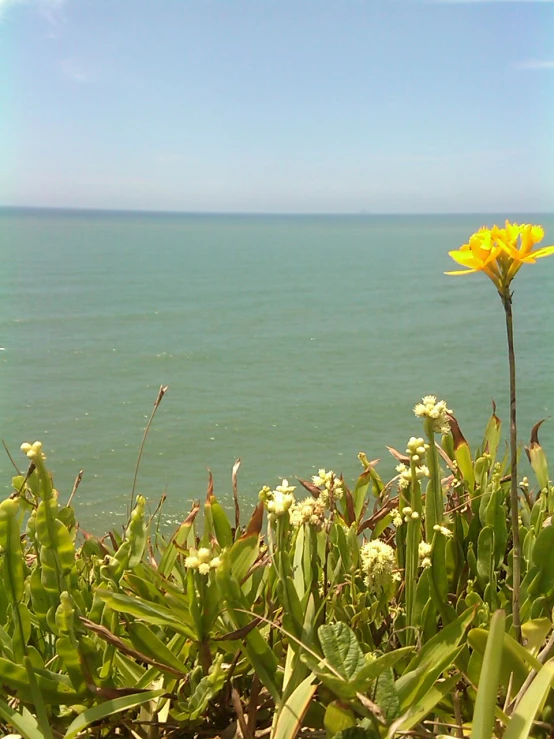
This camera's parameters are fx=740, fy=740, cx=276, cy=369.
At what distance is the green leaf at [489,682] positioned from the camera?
748mm

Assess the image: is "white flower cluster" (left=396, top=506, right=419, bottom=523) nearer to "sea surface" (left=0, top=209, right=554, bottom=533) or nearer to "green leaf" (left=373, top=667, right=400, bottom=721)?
"green leaf" (left=373, top=667, right=400, bottom=721)

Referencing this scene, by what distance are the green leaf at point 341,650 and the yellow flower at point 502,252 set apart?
44 cm

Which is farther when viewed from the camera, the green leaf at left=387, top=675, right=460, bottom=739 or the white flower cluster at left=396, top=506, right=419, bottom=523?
the white flower cluster at left=396, top=506, right=419, bottom=523

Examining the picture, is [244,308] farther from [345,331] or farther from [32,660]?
[32,660]

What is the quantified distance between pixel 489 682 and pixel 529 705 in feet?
0.32

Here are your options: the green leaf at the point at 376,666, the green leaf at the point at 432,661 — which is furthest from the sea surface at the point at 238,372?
the green leaf at the point at 376,666

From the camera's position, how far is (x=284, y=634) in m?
1.02

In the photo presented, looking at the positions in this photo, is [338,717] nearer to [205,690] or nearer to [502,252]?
[205,690]

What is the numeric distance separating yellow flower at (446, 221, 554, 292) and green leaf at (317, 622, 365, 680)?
1.45 feet

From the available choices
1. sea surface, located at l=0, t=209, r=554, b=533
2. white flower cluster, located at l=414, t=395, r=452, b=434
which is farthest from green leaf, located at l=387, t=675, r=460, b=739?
sea surface, located at l=0, t=209, r=554, b=533

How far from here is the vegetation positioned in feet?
2.81

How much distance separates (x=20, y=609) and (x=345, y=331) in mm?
14563

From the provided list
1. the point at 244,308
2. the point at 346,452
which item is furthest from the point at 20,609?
the point at 244,308

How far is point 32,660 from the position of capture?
0.93m
